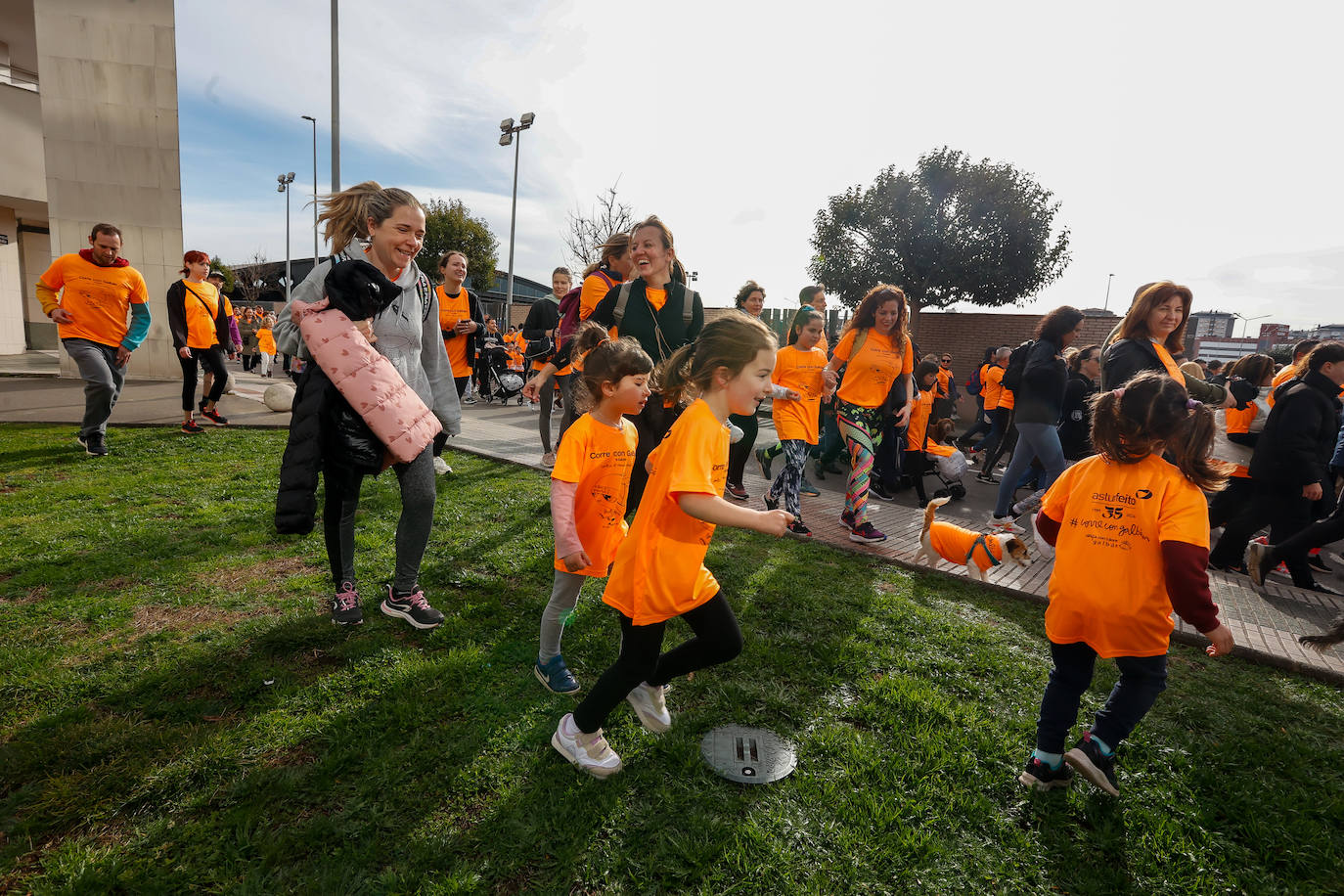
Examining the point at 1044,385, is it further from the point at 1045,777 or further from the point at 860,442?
the point at 1045,777

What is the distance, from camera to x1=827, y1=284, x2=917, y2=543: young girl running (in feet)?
17.7

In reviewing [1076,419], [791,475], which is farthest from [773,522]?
[1076,419]

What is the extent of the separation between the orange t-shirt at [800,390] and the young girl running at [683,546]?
3.09 metres

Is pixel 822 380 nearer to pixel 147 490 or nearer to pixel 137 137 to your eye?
pixel 147 490

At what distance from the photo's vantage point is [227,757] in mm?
2223

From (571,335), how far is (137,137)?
14412 mm

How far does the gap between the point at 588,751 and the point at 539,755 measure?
21cm

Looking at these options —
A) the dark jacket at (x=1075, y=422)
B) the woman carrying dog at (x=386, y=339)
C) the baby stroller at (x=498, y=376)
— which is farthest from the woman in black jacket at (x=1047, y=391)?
the baby stroller at (x=498, y=376)

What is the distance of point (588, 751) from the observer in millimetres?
2309

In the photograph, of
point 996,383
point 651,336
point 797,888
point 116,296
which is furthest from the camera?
point 996,383

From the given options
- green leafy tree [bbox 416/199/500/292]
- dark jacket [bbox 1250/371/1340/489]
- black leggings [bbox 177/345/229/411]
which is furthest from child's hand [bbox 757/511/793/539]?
green leafy tree [bbox 416/199/500/292]

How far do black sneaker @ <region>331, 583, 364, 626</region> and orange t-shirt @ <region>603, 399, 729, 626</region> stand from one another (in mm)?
1731

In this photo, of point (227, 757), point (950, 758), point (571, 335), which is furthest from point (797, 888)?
point (571, 335)

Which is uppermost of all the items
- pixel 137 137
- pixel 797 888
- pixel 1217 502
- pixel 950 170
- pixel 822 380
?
pixel 950 170
